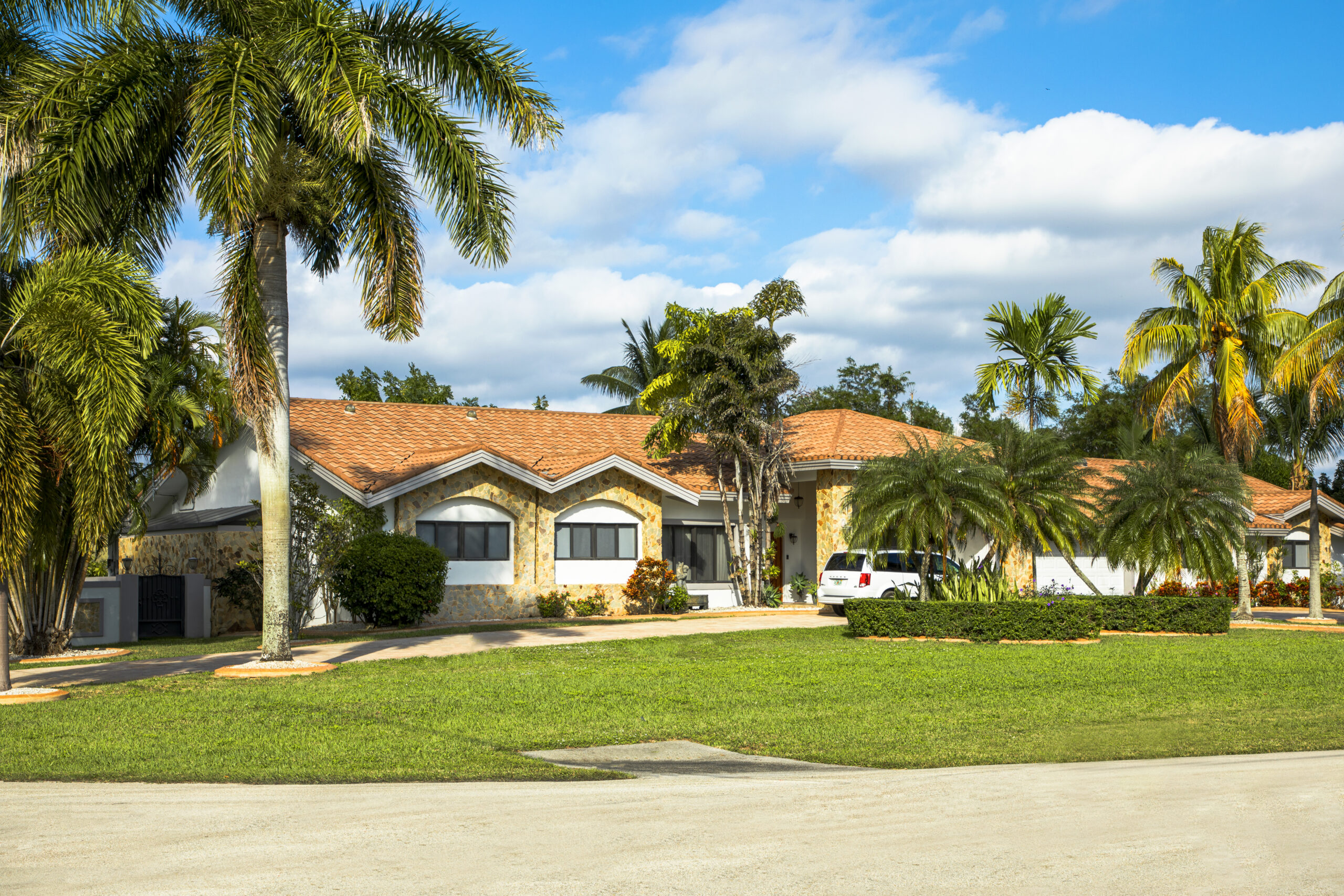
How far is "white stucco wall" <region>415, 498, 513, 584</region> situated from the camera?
26.7 meters

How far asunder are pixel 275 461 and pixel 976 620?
41.6 feet

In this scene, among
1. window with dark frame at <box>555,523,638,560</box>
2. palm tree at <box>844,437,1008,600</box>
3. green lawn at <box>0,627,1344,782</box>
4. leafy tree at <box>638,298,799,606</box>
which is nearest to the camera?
green lawn at <box>0,627,1344,782</box>

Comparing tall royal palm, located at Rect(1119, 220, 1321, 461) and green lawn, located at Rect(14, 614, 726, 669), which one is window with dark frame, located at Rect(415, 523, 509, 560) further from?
tall royal palm, located at Rect(1119, 220, 1321, 461)

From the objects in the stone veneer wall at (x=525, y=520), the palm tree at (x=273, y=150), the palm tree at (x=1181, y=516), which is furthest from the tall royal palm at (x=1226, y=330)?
the palm tree at (x=273, y=150)

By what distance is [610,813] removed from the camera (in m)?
7.13

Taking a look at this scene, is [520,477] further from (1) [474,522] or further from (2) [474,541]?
(2) [474,541]

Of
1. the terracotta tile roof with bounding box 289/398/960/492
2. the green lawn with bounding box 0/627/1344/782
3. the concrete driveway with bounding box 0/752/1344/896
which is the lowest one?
the green lawn with bounding box 0/627/1344/782

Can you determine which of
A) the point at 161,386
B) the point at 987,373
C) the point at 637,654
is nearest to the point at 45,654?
the point at 161,386

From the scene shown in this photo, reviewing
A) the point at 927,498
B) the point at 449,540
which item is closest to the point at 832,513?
the point at 449,540

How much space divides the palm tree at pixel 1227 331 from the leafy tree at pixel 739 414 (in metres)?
9.51

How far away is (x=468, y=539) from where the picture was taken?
27109mm

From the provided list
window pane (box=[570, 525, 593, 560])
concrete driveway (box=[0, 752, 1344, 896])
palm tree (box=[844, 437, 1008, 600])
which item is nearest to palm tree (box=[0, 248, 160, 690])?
concrete driveway (box=[0, 752, 1344, 896])

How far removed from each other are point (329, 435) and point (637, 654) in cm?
1340

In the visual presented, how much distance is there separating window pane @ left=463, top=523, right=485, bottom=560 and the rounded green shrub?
107 inches
